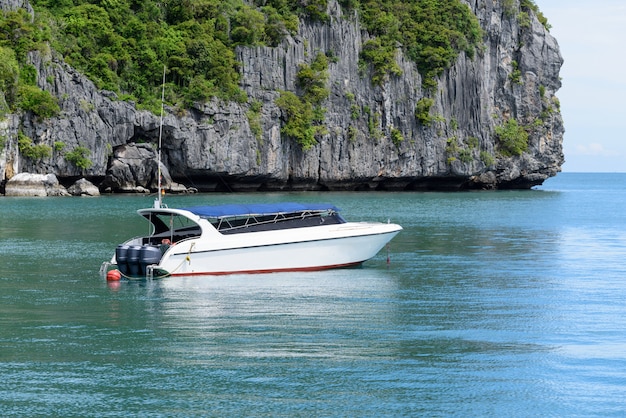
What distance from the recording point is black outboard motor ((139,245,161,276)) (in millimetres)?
26047

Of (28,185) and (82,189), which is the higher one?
(28,185)

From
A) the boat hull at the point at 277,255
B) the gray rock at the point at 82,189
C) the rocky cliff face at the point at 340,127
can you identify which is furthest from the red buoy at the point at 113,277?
the gray rock at the point at 82,189

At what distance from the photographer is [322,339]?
17.5 metres

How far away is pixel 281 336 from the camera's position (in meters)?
17.8

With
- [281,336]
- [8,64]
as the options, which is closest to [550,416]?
Answer: [281,336]

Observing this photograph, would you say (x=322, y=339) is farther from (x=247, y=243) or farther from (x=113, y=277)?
(x=113, y=277)

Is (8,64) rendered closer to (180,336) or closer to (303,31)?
(303,31)

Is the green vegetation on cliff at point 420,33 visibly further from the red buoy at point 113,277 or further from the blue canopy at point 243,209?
the red buoy at point 113,277

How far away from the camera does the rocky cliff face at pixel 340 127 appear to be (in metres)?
78.6

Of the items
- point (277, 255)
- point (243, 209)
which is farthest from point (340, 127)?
point (277, 255)

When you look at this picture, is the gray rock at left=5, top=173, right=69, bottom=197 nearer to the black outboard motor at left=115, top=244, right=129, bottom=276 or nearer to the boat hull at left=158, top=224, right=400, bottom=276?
the black outboard motor at left=115, top=244, right=129, bottom=276

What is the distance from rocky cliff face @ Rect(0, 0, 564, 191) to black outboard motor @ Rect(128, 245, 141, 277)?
158 feet

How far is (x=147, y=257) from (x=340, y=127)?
7344cm

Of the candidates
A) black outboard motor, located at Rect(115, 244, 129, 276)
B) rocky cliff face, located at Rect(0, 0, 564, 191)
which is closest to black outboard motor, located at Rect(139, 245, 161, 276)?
black outboard motor, located at Rect(115, 244, 129, 276)
